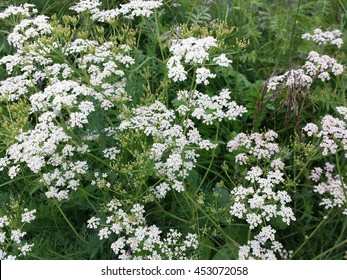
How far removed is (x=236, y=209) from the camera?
2463 mm

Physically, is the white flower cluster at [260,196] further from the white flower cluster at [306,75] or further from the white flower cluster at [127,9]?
the white flower cluster at [127,9]

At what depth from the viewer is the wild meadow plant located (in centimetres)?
252

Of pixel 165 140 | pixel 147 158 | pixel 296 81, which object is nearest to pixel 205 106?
pixel 165 140

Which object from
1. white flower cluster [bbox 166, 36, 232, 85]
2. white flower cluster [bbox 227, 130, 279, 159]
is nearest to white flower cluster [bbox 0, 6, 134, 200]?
white flower cluster [bbox 166, 36, 232, 85]

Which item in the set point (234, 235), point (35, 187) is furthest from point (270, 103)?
point (35, 187)

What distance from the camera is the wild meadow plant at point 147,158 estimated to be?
2520 mm

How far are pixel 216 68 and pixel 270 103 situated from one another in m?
0.43

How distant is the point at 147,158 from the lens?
8.29 feet

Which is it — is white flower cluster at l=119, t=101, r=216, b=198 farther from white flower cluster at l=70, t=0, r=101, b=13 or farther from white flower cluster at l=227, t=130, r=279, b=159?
white flower cluster at l=70, t=0, r=101, b=13

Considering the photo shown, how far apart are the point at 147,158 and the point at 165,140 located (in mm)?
134

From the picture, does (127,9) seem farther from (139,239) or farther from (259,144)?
(139,239)

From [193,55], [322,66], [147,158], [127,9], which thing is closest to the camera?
[193,55]

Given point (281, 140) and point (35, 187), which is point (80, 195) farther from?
point (281, 140)

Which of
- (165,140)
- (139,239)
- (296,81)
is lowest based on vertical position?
(139,239)
